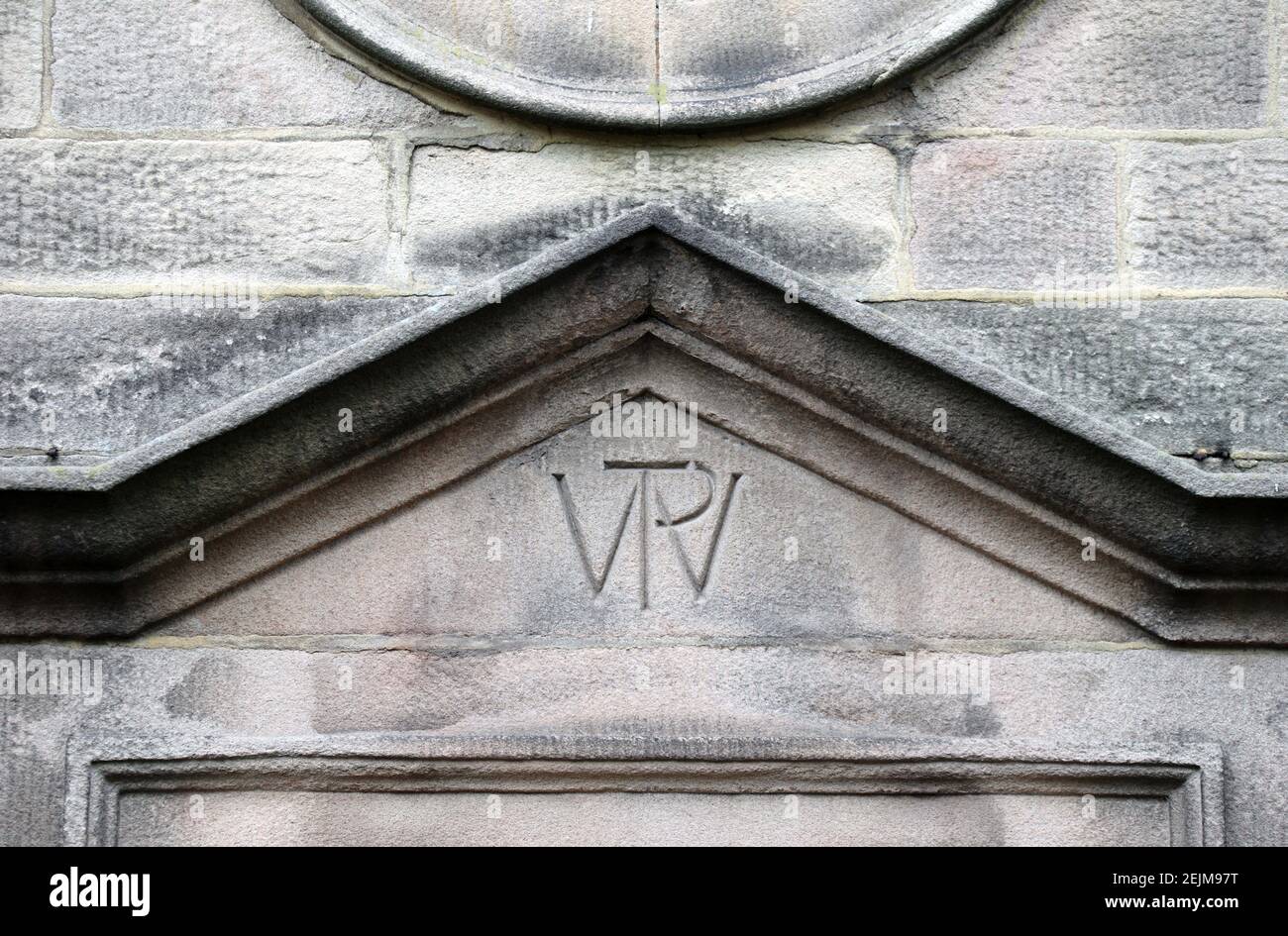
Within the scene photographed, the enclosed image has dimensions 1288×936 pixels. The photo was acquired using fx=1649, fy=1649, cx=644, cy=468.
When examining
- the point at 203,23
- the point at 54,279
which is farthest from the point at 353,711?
the point at 203,23

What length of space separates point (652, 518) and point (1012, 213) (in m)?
0.96

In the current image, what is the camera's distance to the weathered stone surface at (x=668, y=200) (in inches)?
130

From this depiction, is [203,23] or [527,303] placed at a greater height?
[203,23]

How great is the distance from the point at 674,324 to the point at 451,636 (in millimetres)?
748

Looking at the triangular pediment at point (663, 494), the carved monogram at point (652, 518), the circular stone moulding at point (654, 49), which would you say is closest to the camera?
the triangular pediment at point (663, 494)

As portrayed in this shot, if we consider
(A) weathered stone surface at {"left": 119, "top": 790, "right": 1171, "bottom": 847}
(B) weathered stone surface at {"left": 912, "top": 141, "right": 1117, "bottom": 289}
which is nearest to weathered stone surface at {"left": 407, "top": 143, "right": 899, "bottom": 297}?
(B) weathered stone surface at {"left": 912, "top": 141, "right": 1117, "bottom": 289}

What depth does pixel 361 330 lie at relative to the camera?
3271 millimetres

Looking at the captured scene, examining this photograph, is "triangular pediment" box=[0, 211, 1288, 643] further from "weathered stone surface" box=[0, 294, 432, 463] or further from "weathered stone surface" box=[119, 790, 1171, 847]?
"weathered stone surface" box=[119, 790, 1171, 847]

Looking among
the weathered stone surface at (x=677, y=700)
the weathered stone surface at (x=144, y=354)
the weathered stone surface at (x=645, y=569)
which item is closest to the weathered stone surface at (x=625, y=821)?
the weathered stone surface at (x=677, y=700)

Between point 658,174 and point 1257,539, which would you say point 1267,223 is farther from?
point 658,174

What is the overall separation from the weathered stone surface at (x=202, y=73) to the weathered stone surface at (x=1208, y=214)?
1.47m

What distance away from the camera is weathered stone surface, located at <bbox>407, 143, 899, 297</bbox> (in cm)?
331

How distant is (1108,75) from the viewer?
3.38 m

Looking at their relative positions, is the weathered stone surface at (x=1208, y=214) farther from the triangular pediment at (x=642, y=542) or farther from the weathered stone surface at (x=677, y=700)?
the weathered stone surface at (x=677, y=700)
